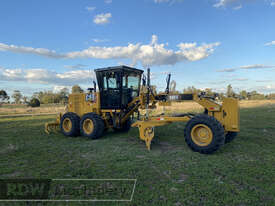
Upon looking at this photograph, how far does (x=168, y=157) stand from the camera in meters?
4.99

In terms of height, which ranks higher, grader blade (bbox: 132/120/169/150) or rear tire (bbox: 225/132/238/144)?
grader blade (bbox: 132/120/169/150)

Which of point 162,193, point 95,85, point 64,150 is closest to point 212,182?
point 162,193

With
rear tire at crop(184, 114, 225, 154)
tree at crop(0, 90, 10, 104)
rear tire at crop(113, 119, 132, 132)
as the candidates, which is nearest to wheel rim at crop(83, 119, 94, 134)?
rear tire at crop(113, 119, 132, 132)

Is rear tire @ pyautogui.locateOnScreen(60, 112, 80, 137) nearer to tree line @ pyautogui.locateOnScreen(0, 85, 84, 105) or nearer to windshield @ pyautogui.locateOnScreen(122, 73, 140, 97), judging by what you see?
windshield @ pyautogui.locateOnScreen(122, 73, 140, 97)

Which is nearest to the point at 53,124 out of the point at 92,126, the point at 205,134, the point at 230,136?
the point at 92,126

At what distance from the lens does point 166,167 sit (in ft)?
14.1

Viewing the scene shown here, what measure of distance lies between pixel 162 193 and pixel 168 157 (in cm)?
189

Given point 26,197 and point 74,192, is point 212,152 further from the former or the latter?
point 26,197

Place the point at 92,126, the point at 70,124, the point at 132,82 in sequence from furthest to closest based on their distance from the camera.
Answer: the point at 70,124
the point at 132,82
the point at 92,126

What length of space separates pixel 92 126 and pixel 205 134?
4433mm

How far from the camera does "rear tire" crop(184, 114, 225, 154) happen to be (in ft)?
16.1

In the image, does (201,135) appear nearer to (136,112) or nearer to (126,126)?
(136,112)

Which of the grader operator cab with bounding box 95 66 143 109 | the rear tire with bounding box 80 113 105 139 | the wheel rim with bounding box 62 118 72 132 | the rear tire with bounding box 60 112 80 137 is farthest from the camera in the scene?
the wheel rim with bounding box 62 118 72 132

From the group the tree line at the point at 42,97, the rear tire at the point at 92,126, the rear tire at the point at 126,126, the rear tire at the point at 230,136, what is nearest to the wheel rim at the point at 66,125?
the rear tire at the point at 92,126
